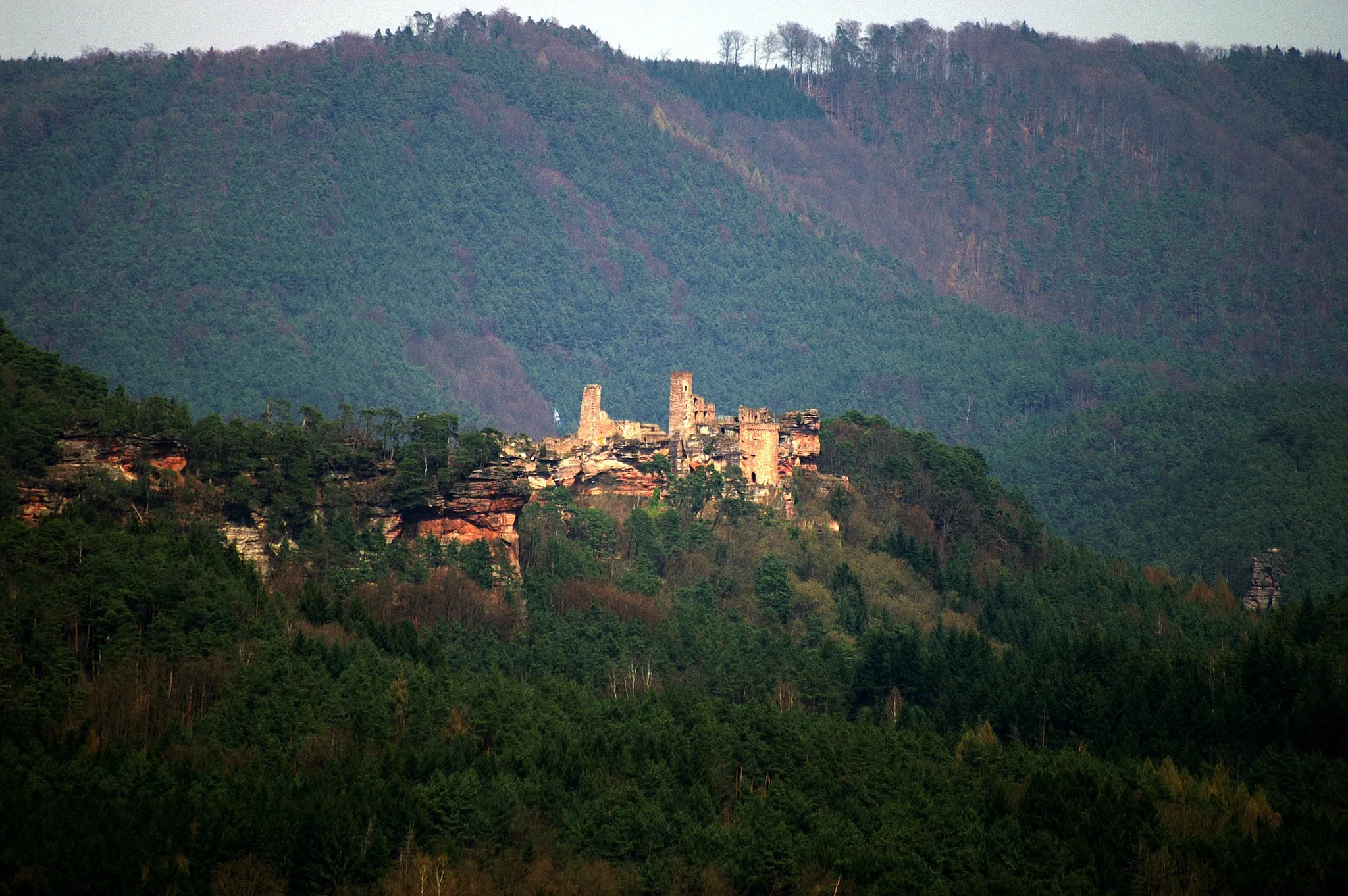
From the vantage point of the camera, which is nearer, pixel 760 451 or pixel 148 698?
pixel 148 698

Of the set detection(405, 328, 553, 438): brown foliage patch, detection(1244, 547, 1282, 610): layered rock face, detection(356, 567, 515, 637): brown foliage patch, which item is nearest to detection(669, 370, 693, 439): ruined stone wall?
detection(356, 567, 515, 637): brown foliage patch

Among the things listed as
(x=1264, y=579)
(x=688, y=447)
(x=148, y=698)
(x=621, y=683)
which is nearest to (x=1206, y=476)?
(x=1264, y=579)

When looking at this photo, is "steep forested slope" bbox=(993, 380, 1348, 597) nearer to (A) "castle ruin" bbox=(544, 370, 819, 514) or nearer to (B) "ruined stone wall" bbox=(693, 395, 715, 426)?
(A) "castle ruin" bbox=(544, 370, 819, 514)

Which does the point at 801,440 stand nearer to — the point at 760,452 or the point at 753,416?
the point at 753,416

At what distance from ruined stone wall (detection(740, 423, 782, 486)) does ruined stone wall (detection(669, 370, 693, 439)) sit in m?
3.30

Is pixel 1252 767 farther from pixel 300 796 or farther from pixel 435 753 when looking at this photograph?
pixel 300 796

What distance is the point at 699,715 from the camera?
74.8m

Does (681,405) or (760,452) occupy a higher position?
(681,405)

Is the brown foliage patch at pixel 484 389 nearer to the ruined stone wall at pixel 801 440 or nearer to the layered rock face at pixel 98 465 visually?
the ruined stone wall at pixel 801 440

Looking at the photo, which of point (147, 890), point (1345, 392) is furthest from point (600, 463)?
point (1345, 392)

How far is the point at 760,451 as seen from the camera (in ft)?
369

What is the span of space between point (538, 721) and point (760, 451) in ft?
138

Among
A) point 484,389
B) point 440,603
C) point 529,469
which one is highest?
point 529,469

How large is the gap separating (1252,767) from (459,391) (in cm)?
12279
